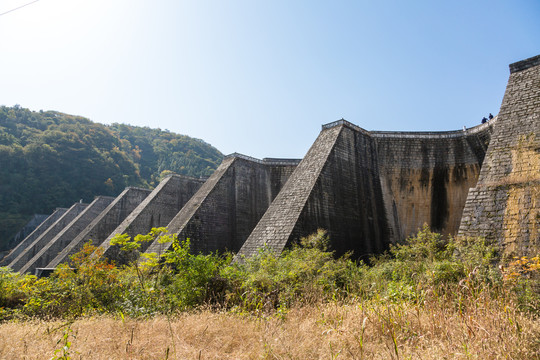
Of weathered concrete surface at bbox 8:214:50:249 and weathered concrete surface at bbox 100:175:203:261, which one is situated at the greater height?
weathered concrete surface at bbox 100:175:203:261

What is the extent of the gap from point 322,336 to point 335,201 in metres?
7.57

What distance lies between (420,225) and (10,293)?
12.9 metres

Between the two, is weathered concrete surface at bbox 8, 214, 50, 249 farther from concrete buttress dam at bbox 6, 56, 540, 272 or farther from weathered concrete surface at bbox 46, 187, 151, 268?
concrete buttress dam at bbox 6, 56, 540, 272

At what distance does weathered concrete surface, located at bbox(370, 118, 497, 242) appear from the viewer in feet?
41.8

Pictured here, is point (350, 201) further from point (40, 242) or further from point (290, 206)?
point (40, 242)

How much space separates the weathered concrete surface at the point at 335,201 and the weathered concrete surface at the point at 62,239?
1594 cm

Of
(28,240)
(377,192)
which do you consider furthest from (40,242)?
(377,192)

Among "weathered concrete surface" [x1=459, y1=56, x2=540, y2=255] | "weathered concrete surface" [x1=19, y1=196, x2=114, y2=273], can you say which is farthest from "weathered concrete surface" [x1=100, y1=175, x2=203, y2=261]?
"weathered concrete surface" [x1=459, y1=56, x2=540, y2=255]

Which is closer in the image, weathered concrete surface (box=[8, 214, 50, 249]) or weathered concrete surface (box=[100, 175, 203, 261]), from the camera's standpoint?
weathered concrete surface (box=[100, 175, 203, 261])

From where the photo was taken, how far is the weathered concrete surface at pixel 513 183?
6328 millimetres

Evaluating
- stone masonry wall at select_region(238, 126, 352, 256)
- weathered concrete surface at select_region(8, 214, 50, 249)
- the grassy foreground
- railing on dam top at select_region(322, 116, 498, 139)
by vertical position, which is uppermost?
railing on dam top at select_region(322, 116, 498, 139)

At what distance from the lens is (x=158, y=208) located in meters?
17.7

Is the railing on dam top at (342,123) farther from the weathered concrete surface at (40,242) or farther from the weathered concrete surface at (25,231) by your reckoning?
the weathered concrete surface at (25,231)

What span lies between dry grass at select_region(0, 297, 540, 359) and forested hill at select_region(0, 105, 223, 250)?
4137cm
